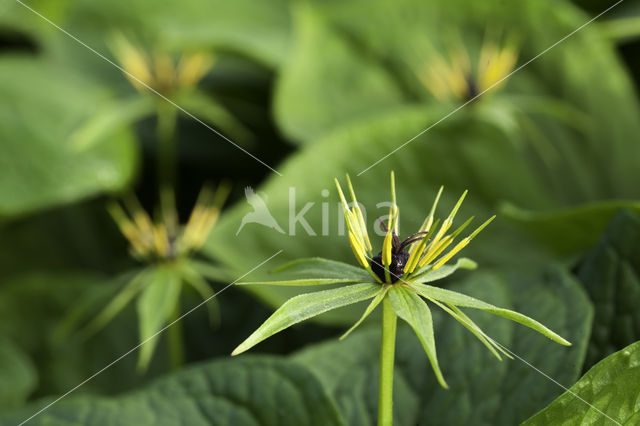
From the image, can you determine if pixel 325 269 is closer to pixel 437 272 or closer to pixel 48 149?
pixel 437 272

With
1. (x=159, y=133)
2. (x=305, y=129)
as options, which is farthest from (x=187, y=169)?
(x=305, y=129)

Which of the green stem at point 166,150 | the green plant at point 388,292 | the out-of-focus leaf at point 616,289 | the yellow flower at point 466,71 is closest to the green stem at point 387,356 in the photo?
the green plant at point 388,292

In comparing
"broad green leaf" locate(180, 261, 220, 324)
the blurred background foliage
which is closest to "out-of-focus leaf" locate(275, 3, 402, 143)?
the blurred background foliage

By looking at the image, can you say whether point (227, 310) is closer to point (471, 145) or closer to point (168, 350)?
point (168, 350)

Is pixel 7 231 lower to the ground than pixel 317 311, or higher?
higher
